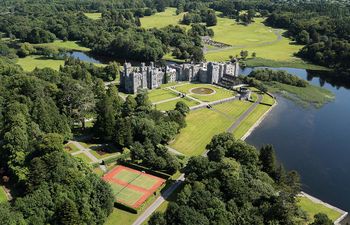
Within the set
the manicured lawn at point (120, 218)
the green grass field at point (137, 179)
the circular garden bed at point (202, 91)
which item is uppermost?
the manicured lawn at point (120, 218)

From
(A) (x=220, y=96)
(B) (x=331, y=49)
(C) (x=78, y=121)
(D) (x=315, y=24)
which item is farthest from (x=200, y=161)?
(D) (x=315, y=24)

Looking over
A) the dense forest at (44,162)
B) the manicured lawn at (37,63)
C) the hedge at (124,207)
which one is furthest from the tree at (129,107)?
the manicured lawn at (37,63)

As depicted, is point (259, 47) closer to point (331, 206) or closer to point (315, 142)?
point (315, 142)

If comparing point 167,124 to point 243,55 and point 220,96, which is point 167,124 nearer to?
point 220,96

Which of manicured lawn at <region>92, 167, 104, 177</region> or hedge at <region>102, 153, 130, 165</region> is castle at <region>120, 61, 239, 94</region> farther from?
manicured lawn at <region>92, 167, 104, 177</region>

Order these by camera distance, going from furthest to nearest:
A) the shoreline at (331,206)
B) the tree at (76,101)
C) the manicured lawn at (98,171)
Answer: the tree at (76,101)
the manicured lawn at (98,171)
the shoreline at (331,206)

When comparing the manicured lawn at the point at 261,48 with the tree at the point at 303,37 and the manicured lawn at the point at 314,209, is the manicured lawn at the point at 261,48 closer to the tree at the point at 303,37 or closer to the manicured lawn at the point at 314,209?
the tree at the point at 303,37
